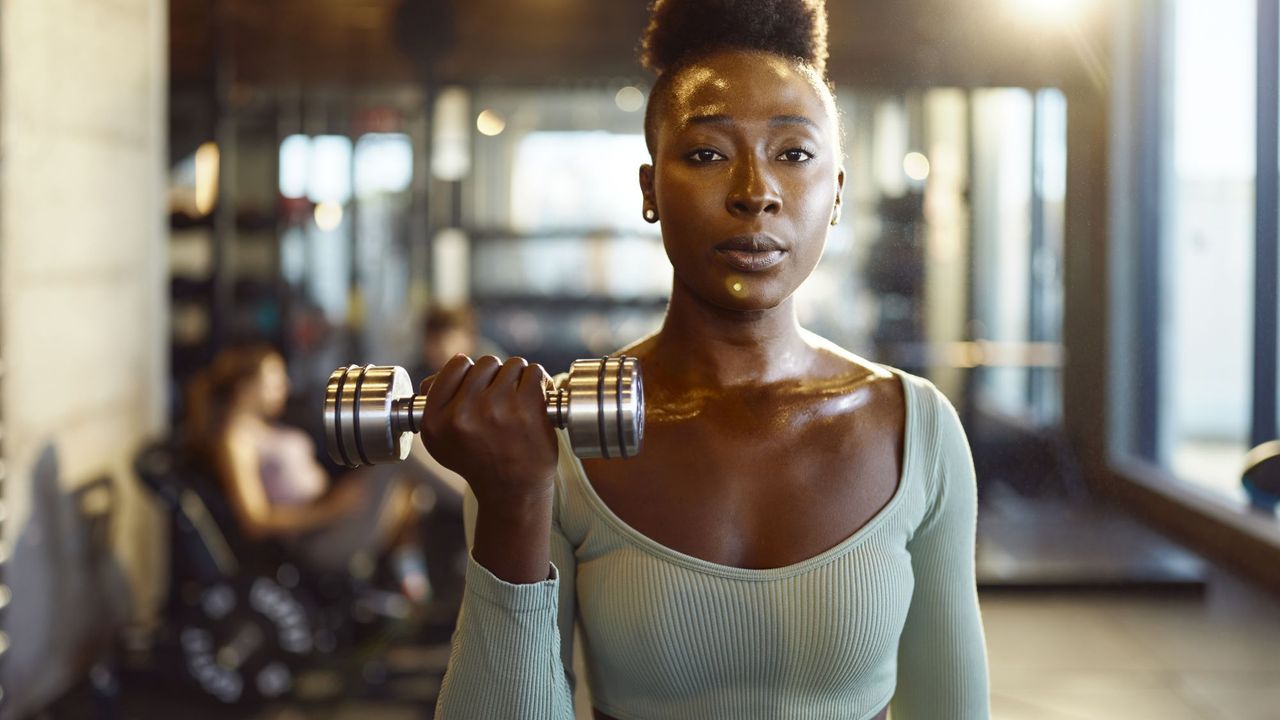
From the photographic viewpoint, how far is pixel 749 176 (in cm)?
70

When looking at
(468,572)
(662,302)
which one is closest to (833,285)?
(662,302)

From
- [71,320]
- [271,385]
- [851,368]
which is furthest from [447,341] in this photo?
[851,368]

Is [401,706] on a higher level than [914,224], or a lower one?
lower

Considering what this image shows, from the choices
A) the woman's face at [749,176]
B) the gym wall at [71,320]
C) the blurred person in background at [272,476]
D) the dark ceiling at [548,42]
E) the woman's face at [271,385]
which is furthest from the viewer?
the woman's face at [271,385]

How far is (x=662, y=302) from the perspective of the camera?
36.6 inches

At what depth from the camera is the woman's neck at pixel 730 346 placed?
2.52 ft

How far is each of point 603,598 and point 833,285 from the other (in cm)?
37

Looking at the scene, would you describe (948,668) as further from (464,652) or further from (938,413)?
(464,652)

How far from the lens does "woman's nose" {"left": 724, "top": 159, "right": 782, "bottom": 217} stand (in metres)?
0.69

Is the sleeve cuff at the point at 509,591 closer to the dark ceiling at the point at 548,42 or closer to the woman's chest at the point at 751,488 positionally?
the woman's chest at the point at 751,488

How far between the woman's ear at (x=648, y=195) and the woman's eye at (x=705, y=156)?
0.05m

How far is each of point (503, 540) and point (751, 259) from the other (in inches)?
9.2

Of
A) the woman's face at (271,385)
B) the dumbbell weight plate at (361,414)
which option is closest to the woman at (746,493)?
the dumbbell weight plate at (361,414)

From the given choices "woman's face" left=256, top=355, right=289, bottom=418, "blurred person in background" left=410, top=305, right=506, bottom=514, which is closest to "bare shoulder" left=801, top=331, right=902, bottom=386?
"blurred person in background" left=410, top=305, right=506, bottom=514
